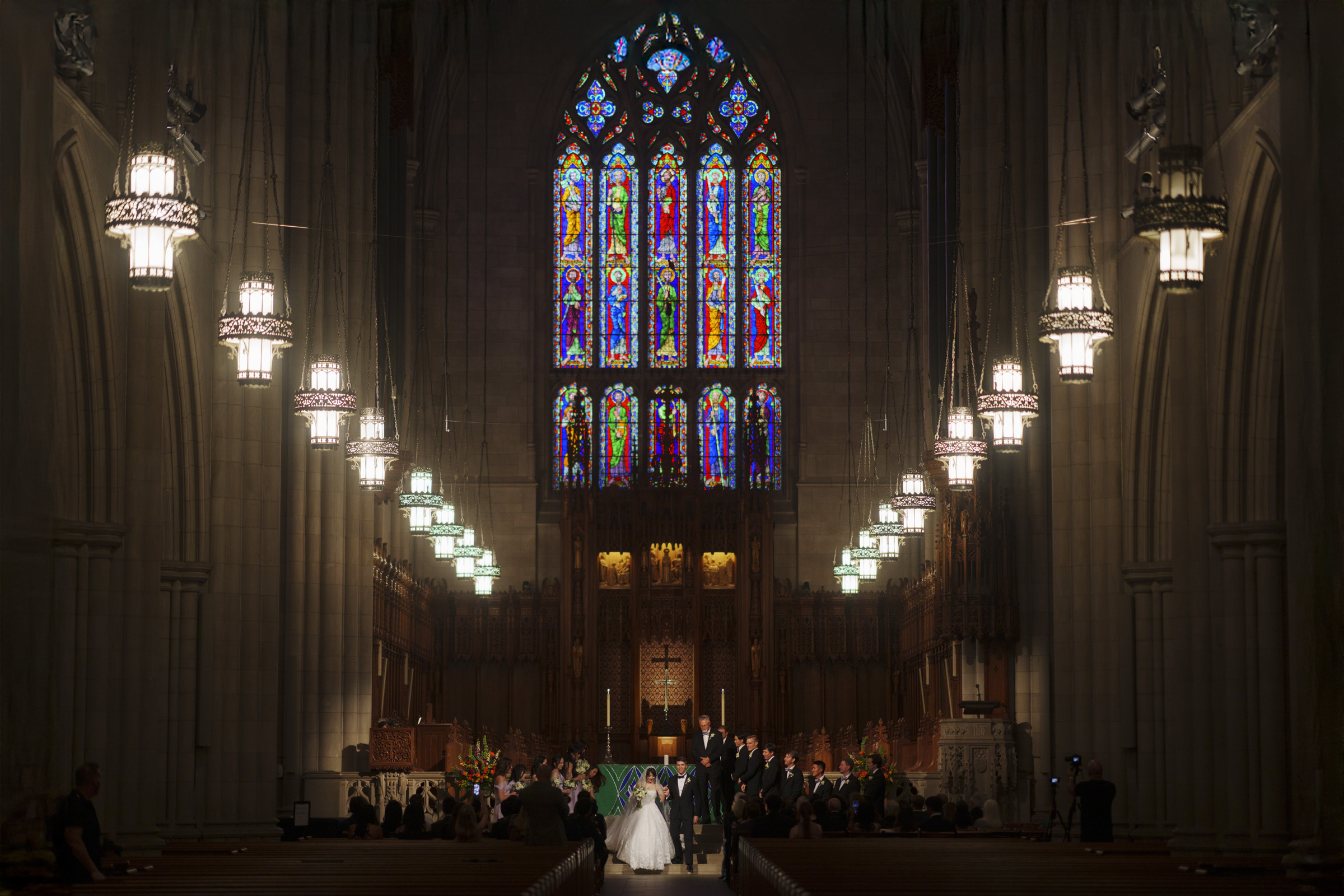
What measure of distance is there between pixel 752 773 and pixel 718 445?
16.2 m

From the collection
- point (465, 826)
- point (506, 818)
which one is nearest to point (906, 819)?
point (506, 818)

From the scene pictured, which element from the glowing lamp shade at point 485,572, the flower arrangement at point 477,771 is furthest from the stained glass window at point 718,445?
the flower arrangement at point 477,771

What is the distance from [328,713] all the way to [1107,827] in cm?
1100

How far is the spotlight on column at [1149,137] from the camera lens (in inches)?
742

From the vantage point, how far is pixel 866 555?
31.2 m

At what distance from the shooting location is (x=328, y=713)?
2458cm

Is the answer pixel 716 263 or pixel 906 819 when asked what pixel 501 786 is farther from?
pixel 716 263

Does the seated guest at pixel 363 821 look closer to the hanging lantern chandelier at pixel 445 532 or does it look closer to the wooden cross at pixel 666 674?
the hanging lantern chandelier at pixel 445 532

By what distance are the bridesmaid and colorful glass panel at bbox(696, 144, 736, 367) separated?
50.5 ft

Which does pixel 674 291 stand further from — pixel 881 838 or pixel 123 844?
pixel 123 844

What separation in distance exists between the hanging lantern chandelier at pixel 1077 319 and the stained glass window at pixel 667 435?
2112 cm

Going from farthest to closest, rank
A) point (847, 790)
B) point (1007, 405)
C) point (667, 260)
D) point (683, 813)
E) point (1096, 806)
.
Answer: point (667, 260) → point (847, 790) → point (683, 813) → point (1007, 405) → point (1096, 806)

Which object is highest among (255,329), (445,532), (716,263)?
(716,263)

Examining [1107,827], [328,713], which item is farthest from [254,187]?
[1107,827]
